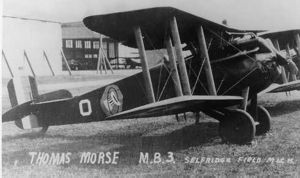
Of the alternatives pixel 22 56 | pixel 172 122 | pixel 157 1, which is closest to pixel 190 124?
pixel 172 122

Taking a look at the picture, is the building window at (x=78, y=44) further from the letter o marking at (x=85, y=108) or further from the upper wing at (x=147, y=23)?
the upper wing at (x=147, y=23)

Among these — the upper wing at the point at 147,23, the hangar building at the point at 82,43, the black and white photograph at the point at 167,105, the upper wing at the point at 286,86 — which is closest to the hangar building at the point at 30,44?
the black and white photograph at the point at 167,105

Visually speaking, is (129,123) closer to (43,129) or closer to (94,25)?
(43,129)

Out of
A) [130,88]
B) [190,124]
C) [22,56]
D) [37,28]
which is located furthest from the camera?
[37,28]

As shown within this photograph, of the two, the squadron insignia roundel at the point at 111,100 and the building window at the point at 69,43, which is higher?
the squadron insignia roundel at the point at 111,100

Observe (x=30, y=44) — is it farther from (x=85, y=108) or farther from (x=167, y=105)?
(x=167, y=105)

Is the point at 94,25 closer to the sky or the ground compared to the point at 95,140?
closer to the sky

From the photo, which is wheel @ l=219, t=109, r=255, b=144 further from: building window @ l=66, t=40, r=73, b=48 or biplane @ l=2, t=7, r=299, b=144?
building window @ l=66, t=40, r=73, b=48
